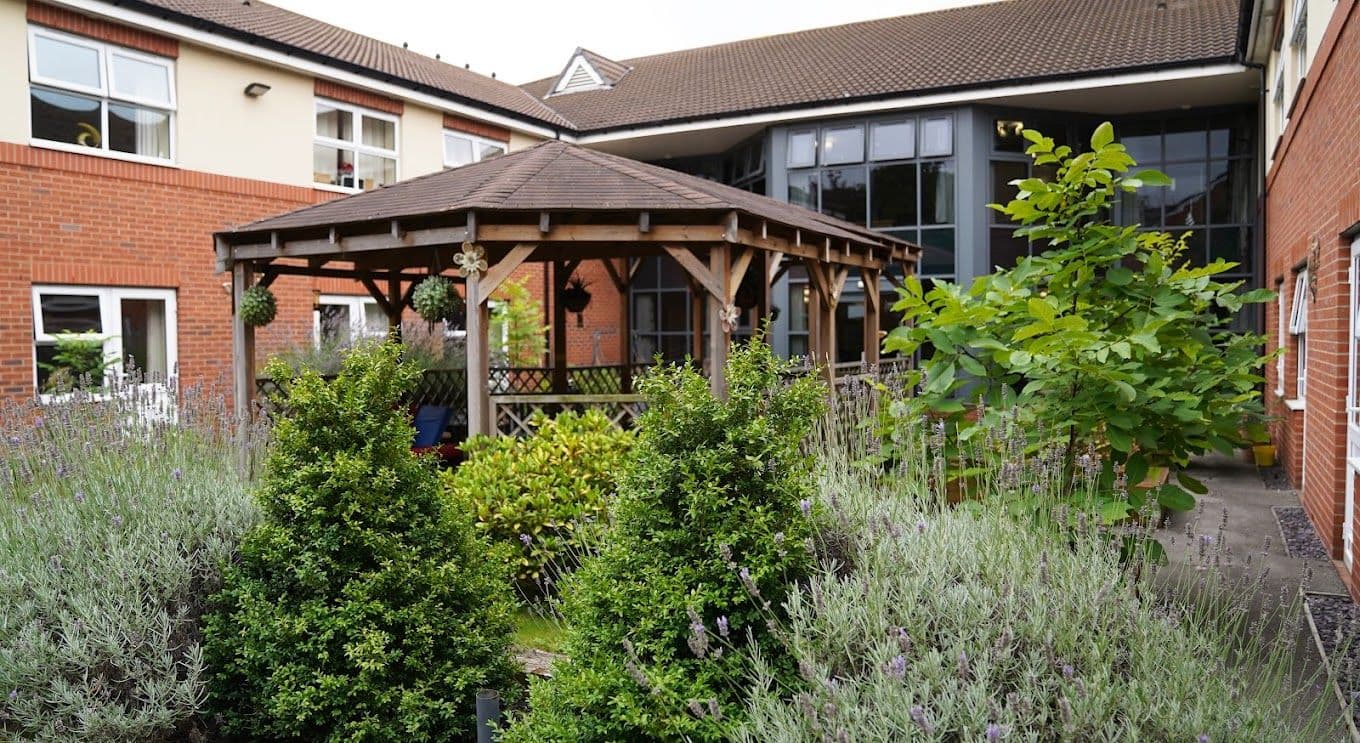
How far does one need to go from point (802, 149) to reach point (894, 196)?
1975 mm

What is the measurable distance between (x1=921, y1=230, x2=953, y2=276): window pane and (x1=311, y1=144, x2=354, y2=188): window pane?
9.74 meters

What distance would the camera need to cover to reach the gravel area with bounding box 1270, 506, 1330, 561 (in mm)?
6695

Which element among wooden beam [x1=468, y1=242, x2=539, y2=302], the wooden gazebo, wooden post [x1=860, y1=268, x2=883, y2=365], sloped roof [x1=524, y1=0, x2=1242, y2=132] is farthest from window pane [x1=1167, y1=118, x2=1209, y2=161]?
wooden beam [x1=468, y1=242, x2=539, y2=302]

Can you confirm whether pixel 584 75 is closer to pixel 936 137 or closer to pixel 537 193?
pixel 936 137

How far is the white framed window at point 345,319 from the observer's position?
14.0 m

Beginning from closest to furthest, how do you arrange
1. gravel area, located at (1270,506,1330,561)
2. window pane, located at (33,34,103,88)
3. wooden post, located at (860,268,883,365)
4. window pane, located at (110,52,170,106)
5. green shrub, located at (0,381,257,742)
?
green shrub, located at (0,381,257,742) < gravel area, located at (1270,506,1330,561) < window pane, located at (33,34,103,88) < window pane, located at (110,52,170,106) < wooden post, located at (860,268,883,365)

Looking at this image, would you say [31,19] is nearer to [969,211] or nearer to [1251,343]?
[1251,343]

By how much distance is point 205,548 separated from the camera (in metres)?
4.16

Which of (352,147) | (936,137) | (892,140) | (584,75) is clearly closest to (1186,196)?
(936,137)

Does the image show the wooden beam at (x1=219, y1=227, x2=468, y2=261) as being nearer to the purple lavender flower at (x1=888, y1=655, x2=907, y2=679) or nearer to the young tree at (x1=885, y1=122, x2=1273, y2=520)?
the young tree at (x1=885, y1=122, x2=1273, y2=520)

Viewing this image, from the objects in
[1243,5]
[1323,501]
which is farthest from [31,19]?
[1243,5]

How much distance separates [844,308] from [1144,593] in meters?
15.0

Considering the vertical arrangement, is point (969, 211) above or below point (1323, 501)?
above

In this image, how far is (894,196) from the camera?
56.7 feet
